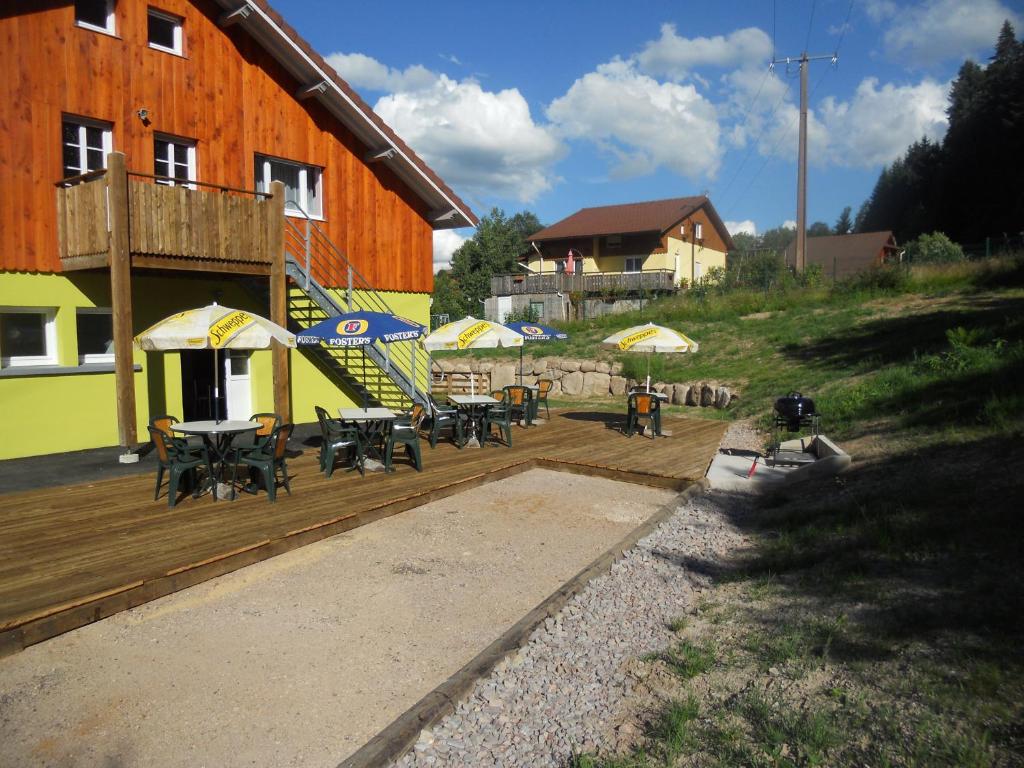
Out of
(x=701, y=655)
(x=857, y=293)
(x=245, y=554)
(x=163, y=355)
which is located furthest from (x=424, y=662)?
(x=857, y=293)

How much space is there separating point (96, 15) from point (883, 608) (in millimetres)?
13739

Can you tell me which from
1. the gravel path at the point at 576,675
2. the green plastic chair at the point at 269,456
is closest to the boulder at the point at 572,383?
the green plastic chair at the point at 269,456

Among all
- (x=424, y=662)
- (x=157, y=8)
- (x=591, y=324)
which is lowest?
(x=424, y=662)

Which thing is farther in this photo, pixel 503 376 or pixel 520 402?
pixel 503 376

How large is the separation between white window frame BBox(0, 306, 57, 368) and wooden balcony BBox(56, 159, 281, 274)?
0.82 m

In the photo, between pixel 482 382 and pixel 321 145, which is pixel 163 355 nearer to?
pixel 321 145

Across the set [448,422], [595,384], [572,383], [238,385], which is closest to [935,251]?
[595,384]

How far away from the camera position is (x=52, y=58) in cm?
1065

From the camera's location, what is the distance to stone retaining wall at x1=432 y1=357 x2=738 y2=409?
64.3 ft

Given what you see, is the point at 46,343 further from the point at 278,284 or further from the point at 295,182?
the point at 295,182

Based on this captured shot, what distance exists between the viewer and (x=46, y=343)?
10914mm

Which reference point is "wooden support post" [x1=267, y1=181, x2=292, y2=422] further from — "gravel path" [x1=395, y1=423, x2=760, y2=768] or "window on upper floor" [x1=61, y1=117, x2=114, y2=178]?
"gravel path" [x1=395, y1=423, x2=760, y2=768]

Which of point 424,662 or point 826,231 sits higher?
point 826,231

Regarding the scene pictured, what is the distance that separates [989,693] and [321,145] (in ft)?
47.3
